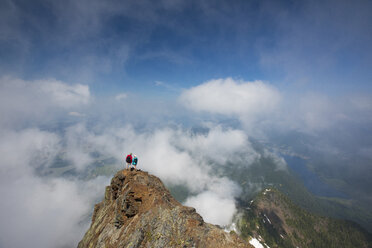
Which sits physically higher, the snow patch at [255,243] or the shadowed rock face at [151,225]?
the shadowed rock face at [151,225]

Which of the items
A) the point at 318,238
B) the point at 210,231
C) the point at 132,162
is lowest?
the point at 318,238

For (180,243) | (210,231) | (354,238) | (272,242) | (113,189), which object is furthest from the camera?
(354,238)

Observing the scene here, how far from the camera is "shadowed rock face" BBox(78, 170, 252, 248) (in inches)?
651

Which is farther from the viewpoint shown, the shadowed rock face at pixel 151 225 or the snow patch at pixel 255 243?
the snow patch at pixel 255 243

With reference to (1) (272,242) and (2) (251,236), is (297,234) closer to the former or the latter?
(1) (272,242)

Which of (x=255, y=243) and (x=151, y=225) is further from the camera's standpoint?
(x=255, y=243)

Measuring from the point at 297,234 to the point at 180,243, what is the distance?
261735 mm

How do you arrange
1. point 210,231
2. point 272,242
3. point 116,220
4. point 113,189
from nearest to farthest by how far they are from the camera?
point 210,231 < point 116,220 < point 113,189 < point 272,242

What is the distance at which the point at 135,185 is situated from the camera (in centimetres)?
2320

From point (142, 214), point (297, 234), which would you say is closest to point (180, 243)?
point (142, 214)

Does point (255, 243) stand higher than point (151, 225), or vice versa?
point (151, 225)

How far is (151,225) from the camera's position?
60.2ft

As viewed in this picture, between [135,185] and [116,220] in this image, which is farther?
[135,185]

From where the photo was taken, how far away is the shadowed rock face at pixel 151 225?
1655cm
